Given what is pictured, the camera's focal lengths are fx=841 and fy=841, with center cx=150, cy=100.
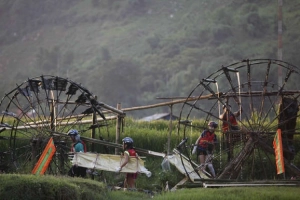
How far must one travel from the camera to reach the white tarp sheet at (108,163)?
21406mm

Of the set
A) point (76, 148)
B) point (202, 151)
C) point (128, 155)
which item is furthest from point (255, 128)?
point (76, 148)

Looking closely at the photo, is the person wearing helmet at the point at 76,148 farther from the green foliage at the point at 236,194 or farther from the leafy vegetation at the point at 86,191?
the green foliage at the point at 236,194

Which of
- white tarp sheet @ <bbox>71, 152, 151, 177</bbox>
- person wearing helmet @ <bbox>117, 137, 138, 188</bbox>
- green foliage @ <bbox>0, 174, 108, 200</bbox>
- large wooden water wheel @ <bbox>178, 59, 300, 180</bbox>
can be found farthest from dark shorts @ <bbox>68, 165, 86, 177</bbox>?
green foliage @ <bbox>0, 174, 108, 200</bbox>

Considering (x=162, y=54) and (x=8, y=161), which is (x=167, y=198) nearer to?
(x=8, y=161)

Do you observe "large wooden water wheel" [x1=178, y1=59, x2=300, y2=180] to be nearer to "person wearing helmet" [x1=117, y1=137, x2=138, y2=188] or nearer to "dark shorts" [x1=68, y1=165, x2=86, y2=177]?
"person wearing helmet" [x1=117, y1=137, x2=138, y2=188]

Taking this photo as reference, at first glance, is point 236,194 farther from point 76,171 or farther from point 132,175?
point 76,171

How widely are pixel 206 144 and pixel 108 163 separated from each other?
128 inches

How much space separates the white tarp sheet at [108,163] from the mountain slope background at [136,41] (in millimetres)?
56583

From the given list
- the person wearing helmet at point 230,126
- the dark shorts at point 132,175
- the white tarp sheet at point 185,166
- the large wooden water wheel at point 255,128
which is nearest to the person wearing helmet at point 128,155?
the dark shorts at point 132,175

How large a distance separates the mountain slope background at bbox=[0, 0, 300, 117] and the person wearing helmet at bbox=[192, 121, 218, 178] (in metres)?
54.1

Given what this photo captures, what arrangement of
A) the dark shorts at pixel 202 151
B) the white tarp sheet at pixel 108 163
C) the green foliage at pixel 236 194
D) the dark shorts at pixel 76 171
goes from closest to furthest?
the green foliage at pixel 236 194 < the white tarp sheet at pixel 108 163 < the dark shorts at pixel 76 171 < the dark shorts at pixel 202 151

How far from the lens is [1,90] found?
269ft

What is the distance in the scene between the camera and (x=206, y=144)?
77.5 feet

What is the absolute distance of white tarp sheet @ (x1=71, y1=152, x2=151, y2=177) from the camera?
21.4 metres
